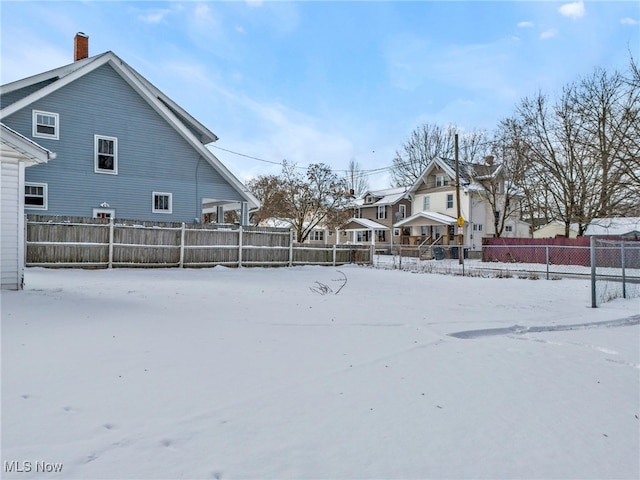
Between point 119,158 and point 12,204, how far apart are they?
9.44 metres

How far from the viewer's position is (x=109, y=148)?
15328mm

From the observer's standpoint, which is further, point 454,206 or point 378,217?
point 378,217

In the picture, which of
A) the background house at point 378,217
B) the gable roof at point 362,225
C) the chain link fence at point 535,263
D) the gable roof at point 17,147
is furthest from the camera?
the gable roof at point 362,225

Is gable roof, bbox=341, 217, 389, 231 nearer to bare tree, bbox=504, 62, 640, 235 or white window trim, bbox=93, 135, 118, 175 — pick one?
bare tree, bbox=504, 62, 640, 235

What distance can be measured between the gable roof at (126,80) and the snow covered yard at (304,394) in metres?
11.1

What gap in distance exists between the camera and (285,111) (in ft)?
76.7

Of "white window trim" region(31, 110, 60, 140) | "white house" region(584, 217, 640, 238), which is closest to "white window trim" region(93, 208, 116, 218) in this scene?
"white window trim" region(31, 110, 60, 140)

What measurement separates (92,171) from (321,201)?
18503mm

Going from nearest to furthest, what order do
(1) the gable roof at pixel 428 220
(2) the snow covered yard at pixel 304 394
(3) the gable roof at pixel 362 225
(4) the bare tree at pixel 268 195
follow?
1. (2) the snow covered yard at pixel 304 394
2. (1) the gable roof at pixel 428 220
3. (4) the bare tree at pixel 268 195
4. (3) the gable roof at pixel 362 225

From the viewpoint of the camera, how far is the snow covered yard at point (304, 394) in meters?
2.18

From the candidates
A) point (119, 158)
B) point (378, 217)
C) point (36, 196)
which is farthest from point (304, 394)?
point (378, 217)

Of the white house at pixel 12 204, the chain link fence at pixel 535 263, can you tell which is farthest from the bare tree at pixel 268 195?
the white house at pixel 12 204

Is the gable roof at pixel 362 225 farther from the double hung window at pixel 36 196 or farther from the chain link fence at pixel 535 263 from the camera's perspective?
the double hung window at pixel 36 196

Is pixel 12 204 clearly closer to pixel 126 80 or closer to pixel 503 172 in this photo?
pixel 126 80
